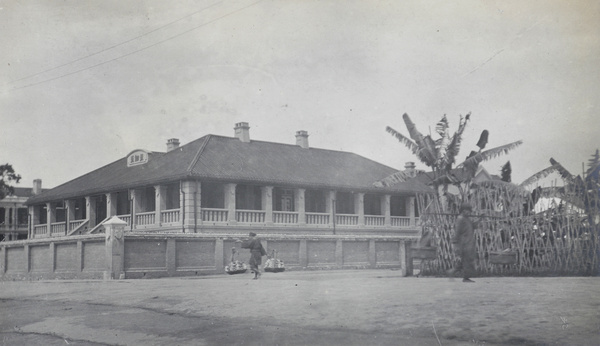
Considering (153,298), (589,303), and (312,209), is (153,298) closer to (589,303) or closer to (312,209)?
(589,303)

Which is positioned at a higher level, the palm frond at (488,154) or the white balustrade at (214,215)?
the palm frond at (488,154)

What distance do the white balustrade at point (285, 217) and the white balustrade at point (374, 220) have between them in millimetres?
5147

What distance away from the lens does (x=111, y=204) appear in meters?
34.8

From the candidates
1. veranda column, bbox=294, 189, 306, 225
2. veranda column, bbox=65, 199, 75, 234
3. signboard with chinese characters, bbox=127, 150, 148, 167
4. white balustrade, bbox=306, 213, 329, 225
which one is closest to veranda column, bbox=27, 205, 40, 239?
veranda column, bbox=65, 199, 75, 234

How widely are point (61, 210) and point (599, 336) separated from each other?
130ft

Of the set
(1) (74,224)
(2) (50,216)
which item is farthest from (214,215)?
(2) (50,216)

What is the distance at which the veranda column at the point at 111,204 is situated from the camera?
114 feet

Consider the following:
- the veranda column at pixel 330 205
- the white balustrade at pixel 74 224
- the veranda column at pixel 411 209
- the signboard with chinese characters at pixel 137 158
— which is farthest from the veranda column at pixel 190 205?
the veranda column at pixel 411 209

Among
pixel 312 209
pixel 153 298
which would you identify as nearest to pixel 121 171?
pixel 312 209

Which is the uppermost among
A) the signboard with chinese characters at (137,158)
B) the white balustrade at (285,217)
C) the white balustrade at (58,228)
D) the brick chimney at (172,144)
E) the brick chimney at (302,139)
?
the brick chimney at (302,139)

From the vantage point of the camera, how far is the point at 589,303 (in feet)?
30.5

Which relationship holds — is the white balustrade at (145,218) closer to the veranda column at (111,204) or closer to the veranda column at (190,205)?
the veranda column at (111,204)

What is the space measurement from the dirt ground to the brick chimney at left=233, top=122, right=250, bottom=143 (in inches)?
866

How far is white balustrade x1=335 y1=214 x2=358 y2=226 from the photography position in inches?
1394
